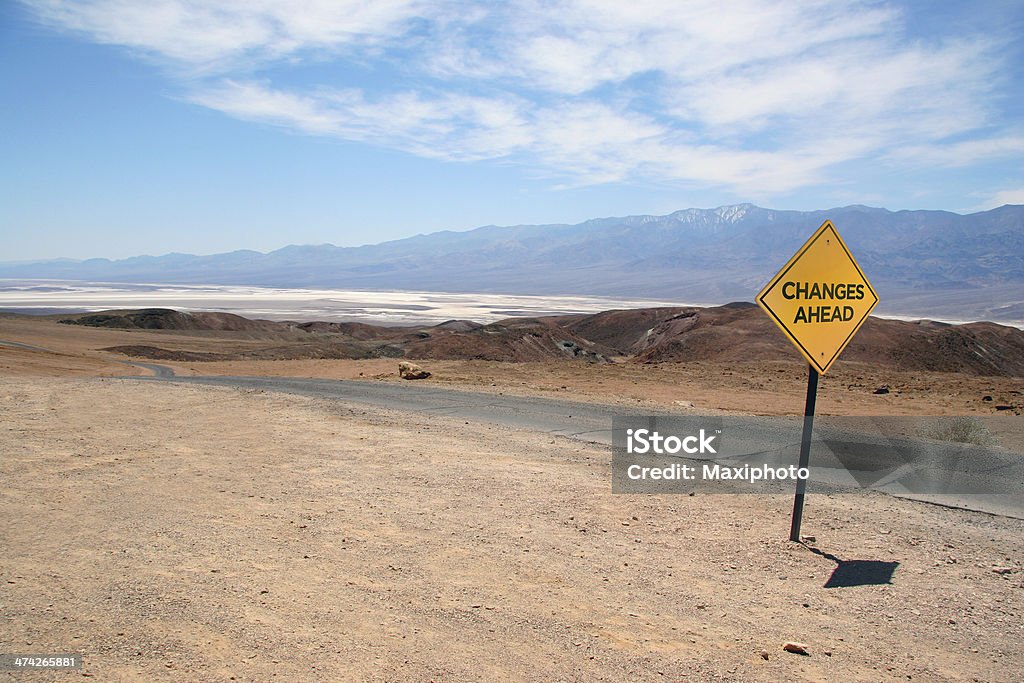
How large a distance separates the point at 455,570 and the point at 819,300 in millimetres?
3604

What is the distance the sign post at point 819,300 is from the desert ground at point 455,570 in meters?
1.17

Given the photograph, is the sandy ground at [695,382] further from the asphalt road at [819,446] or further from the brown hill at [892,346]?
the brown hill at [892,346]

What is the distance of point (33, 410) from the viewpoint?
12.2 m

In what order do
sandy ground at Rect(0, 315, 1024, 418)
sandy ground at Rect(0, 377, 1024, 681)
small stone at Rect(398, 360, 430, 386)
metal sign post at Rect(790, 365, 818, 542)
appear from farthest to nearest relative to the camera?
small stone at Rect(398, 360, 430, 386) < sandy ground at Rect(0, 315, 1024, 418) < metal sign post at Rect(790, 365, 818, 542) < sandy ground at Rect(0, 377, 1024, 681)

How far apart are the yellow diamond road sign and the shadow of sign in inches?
60.3

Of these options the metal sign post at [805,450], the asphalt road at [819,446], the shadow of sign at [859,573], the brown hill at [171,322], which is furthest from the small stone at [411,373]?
the brown hill at [171,322]

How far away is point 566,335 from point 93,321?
4143cm

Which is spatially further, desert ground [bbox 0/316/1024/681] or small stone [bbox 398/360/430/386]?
small stone [bbox 398/360/430/386]

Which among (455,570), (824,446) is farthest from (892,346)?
(455,570)

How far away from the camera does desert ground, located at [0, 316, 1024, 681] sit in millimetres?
4352

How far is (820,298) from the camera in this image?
623 centimetres

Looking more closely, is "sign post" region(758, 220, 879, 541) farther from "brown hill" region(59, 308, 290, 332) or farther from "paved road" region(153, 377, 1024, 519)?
"brown hill" region(59, 308, 290, 332)

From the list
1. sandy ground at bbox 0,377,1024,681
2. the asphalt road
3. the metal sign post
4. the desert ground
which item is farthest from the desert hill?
the metal sign post

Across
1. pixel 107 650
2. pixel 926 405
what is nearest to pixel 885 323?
pixel 926 405
